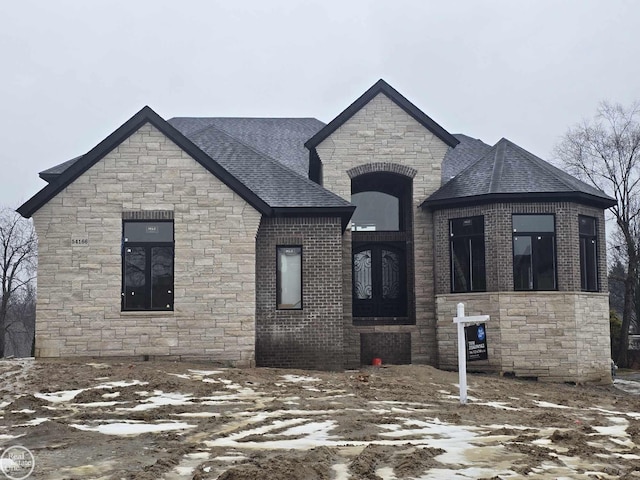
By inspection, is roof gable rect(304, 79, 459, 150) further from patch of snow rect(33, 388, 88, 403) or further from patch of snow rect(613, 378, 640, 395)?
patch of snow rect(33, 388, 88, 403)

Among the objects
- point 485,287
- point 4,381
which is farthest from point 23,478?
point 485,287

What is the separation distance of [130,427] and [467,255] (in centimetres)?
1254

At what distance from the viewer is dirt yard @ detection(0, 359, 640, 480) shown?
262 inches

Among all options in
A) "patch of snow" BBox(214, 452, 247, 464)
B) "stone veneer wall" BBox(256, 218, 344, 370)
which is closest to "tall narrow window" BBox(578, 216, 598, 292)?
"stone veneer wall" BBox(256, 218, 344, 370)

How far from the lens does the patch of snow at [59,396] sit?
35.2 feet

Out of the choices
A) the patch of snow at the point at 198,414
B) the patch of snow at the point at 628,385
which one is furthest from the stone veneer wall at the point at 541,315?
the patch of snow at the point at 198,414

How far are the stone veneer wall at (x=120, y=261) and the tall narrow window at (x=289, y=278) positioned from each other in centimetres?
166

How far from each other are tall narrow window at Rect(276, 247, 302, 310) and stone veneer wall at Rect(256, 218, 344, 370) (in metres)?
0.17

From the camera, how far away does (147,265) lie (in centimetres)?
1645

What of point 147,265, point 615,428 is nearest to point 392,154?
point 147,265

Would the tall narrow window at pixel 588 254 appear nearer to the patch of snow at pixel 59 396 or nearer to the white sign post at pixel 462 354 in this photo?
the white sign post at pixel 462 354

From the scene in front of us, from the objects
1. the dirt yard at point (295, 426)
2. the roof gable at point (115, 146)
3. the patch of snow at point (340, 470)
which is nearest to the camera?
the patch of snow at point (340, 470)

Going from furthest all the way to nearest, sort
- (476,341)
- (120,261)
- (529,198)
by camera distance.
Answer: (529,198) → (120,261) → (476,341)
